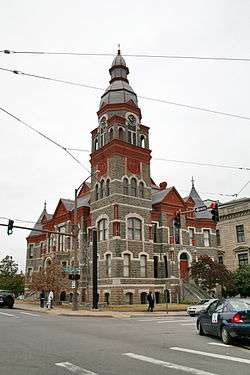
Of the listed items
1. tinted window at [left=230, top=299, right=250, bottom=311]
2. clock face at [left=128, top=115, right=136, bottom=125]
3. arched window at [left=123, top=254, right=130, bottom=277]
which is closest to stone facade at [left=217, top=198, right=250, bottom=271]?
clock face at [left=128, top=115, right=136, bottom=125]

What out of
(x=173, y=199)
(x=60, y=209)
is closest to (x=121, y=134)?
(x=173, y=199)

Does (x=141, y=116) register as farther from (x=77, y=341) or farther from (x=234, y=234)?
(x=77, y=341)

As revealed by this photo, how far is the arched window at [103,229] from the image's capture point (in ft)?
132

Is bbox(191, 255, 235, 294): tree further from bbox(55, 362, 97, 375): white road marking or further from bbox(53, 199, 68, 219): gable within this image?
bbox(55, 362, 97, 375): white road marking

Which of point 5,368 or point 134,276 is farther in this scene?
point 134,276

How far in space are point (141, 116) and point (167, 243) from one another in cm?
1366

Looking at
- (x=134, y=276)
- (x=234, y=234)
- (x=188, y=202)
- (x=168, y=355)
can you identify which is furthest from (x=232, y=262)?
(x=168, y=355)

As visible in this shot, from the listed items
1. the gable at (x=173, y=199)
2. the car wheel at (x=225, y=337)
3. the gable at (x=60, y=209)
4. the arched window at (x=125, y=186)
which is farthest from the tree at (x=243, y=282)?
the car wheel at (x=225, y=337)

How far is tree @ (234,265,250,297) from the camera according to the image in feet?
150

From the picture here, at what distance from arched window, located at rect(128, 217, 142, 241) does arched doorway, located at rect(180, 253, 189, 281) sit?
6.93 m

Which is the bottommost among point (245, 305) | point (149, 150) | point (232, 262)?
point (245, 305)

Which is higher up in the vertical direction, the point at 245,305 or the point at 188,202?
the point at 188,202

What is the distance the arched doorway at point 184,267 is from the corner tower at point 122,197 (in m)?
5.20

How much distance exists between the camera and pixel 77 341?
12.2 metres
